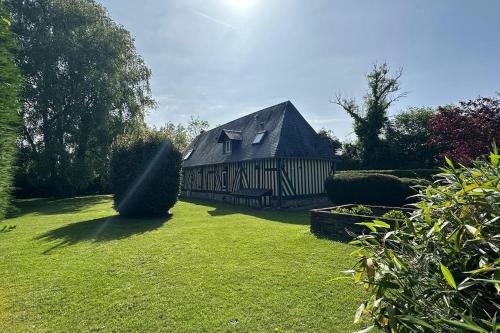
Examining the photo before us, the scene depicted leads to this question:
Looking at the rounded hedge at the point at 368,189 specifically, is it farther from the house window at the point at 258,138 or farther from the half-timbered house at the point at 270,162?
the house window at the point at 258,138

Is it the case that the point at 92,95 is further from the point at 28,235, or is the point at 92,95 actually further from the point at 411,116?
the point at 411,116

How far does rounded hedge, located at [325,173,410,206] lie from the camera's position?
10969 millimetres

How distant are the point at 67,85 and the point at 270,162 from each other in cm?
1680

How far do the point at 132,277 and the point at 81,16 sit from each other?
23.5 meters

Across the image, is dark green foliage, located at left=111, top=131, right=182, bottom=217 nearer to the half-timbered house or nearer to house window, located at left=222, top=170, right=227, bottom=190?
the half-timbered house

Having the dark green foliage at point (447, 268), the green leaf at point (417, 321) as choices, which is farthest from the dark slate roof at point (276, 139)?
the green leaf at point (417, 321)

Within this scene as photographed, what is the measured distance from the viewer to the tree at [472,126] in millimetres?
8703

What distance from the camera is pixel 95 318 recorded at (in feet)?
12.3

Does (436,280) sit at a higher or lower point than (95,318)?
higher

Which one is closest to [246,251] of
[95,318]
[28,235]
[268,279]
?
[268,279]

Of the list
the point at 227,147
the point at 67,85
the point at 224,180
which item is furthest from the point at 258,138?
the point at 67,85

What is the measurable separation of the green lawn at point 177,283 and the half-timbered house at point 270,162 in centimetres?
685

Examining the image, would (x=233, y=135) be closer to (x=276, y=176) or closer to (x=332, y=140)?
(x=276, y=176)

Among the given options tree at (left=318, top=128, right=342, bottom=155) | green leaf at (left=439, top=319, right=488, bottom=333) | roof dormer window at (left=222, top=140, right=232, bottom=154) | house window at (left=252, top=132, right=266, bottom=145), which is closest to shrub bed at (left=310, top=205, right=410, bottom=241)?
green leaf at (left=439, top=319, right=488, bottom=333)
